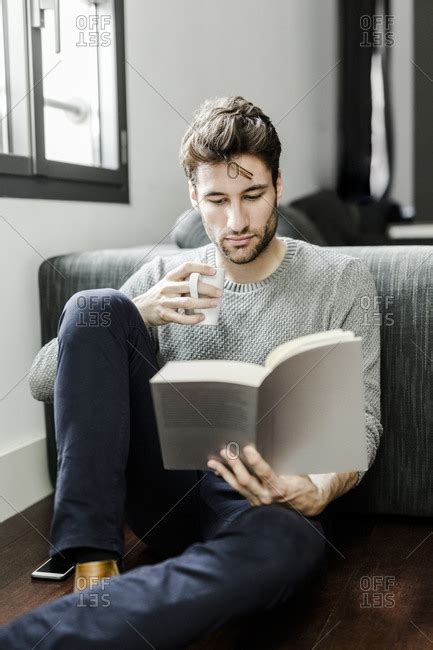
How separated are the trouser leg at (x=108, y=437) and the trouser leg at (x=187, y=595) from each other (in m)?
0.11

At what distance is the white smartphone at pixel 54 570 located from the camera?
4.80 feet

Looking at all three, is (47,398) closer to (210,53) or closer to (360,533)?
(360,533)

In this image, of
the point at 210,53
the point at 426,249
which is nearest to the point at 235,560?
the point at 426,249

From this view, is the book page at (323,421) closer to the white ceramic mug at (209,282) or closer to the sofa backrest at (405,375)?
the white ceramic mug at (209,282)

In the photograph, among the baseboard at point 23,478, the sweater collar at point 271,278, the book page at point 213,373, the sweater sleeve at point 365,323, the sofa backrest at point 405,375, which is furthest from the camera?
the baseboard at point 23,478

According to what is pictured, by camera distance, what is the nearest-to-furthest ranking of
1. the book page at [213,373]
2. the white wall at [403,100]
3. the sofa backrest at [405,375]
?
the book page at [213,373] < the sofa backrest at [405,375] < the white wall at [403,100]

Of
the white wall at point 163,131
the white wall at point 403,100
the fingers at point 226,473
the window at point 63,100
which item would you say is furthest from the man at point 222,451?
the white wall at point 403,100

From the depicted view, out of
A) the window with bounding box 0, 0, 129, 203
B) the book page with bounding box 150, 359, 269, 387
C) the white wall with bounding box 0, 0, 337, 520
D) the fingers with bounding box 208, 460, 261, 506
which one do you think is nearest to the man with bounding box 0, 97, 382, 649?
the fingers with bounding box 208, 460, 261, 506

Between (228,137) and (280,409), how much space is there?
55cm

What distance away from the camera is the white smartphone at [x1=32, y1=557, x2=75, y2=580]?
1.46m

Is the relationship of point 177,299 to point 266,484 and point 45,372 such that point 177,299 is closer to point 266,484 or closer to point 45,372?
point 45,372

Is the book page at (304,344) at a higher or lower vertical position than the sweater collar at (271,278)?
lower

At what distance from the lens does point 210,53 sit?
3010mm

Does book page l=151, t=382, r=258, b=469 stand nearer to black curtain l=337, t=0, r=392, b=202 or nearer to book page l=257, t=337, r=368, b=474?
book page l=257, t=337, r=368, b=474
